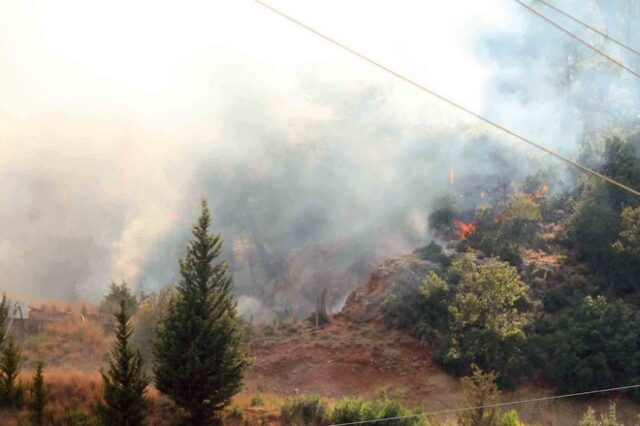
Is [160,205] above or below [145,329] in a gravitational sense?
above

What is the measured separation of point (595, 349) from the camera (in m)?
26.0

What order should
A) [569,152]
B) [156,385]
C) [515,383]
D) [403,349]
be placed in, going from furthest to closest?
[569,152] → [403,349] → [515,383] → [156,385]

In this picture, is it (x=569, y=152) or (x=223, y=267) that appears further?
(x=569, y=152)

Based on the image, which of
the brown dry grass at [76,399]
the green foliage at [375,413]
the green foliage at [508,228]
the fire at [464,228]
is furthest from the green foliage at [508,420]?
the fire at [464,228]

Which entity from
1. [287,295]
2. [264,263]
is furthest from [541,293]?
[264,263]

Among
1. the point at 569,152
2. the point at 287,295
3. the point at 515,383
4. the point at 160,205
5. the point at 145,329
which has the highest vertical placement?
the point at 569,152

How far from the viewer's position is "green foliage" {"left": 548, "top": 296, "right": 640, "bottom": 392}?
25422 millimetres

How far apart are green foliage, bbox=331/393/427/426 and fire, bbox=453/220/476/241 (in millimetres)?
14034

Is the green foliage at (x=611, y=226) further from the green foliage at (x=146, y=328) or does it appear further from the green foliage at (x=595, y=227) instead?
the green foliage at (x=146, y=328)

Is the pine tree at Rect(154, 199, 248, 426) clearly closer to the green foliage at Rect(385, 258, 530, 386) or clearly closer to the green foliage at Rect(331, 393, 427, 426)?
the green foliage at Rect(331, 393, 427, 426)

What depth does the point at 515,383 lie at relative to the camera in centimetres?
2600

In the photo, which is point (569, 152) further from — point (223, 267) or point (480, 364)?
point (223, 267)

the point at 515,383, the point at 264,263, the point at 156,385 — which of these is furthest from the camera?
the point at 264,263

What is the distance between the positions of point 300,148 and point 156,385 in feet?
76.6
